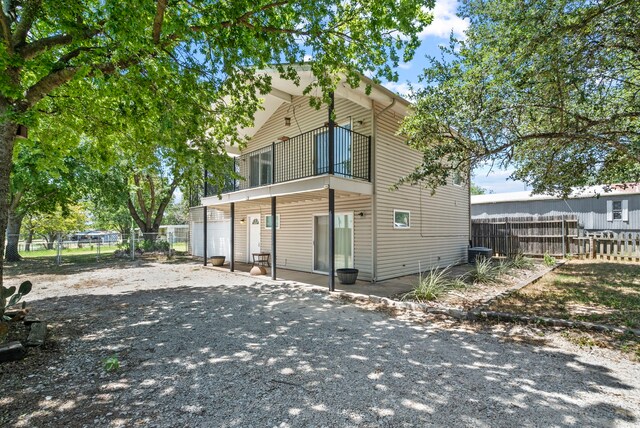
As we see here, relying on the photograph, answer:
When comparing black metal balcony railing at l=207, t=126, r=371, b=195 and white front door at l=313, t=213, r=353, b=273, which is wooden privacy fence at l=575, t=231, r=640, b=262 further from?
black metal balcony railing at l=207, t=126, r=371, b=195

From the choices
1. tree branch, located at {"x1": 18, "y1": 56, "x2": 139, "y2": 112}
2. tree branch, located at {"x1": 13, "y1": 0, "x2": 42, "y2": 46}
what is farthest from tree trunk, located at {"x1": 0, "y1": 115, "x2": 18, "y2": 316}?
tree branch, located at {"x1": 13, "y1": 0, "x2": 42, "y2": 46}

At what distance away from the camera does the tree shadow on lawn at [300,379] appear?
2725 millimetres

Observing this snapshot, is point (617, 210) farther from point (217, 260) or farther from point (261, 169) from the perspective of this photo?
point (217, 260)

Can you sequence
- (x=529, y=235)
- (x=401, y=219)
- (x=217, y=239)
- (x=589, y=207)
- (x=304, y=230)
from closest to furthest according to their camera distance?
1. (x=401, y=219)
2. (x=304, y=230)
3. (x=529, y=235)
4. (x=217, y=239)
5. (x=589, y=207)

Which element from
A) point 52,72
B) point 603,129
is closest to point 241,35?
point 52,72

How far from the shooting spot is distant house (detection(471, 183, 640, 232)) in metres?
16.4

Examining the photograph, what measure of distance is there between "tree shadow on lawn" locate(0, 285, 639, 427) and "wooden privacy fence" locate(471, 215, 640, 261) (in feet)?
38.6

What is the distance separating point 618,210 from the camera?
55.3 ft

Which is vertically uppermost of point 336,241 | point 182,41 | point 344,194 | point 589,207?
point 182,41

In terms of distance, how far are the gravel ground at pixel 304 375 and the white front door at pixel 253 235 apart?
24.7ft

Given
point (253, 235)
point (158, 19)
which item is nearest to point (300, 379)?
point (158, 19)

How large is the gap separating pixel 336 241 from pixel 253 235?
528cm

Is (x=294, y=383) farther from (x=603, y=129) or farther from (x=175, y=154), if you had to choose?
(x=603, y=129)

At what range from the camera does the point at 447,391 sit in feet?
10.3
